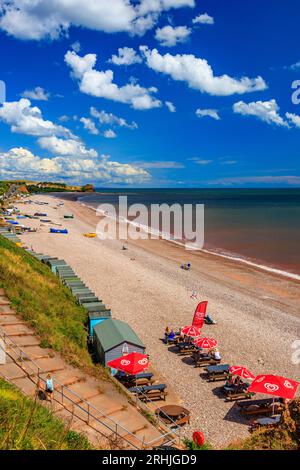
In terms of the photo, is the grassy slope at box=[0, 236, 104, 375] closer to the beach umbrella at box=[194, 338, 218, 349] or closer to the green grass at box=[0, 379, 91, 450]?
the green grass at box=[0, 379, 91, 450]

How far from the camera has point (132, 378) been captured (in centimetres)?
1605

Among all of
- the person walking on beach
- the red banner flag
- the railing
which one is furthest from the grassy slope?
the red banner flag

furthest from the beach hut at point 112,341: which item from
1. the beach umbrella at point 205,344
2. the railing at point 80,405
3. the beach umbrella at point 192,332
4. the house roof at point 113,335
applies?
the railing at point 80,405

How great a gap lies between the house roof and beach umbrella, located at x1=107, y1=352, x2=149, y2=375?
1.07 metres

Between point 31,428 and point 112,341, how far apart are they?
8.58m

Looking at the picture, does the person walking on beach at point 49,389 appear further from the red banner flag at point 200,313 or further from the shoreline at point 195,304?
the red banner flag at point 200,313

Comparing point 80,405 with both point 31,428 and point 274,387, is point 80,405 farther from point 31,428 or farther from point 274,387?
point 274,387

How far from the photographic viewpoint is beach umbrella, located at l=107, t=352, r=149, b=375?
49.1 feet

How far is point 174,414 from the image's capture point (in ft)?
43.7

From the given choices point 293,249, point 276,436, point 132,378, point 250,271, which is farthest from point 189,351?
point 293,249

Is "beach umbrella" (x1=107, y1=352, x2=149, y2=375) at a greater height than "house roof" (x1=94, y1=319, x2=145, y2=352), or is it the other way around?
"house roof" (x1=94, y1=319, x2=145, y2=352)

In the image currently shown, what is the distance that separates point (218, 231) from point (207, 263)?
1119 inches

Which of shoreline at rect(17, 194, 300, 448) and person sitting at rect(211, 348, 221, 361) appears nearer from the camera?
shoreline at rect(17, 194, 300, 448)
